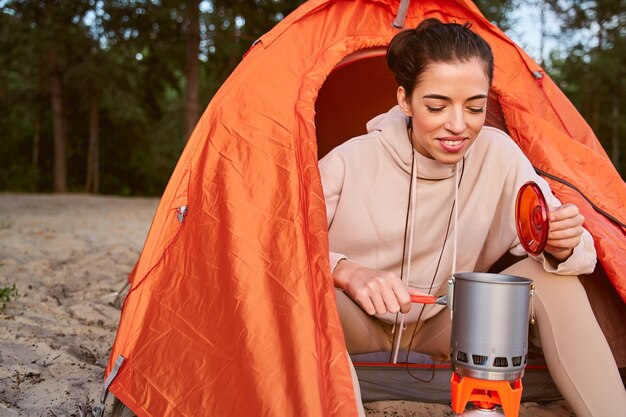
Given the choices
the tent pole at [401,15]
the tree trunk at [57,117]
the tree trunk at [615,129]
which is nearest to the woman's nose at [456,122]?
the tent pole at [401,15]

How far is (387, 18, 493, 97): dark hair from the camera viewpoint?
62.6 inches

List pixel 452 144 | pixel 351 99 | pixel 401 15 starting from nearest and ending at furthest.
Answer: pixel 452 144 → pixel 401 15 → pixel 351 99

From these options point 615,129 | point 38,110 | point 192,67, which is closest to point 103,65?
point 192,67

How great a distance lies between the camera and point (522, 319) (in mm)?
1175

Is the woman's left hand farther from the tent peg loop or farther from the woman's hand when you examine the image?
the tent peg loop

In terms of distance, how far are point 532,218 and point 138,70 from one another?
12.8 meters

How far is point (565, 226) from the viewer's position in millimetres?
1376

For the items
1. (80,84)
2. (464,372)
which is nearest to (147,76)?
(80,84)

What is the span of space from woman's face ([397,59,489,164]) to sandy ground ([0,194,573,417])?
84 centimetres

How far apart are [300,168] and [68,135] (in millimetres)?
15230

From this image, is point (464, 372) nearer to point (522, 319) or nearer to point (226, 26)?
point (522, 319)

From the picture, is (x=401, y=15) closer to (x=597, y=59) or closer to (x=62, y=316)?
(x=62, y=316)

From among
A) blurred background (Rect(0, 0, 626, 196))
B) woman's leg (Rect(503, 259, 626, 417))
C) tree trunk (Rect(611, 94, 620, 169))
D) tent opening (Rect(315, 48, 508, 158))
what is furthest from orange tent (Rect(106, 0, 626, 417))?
tree trunk (Rect(611, 94, 620, 169))

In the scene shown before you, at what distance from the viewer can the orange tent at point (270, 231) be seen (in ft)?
4.80
